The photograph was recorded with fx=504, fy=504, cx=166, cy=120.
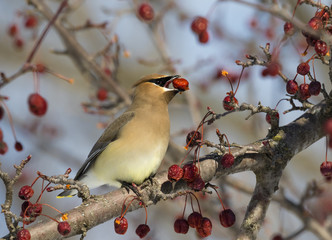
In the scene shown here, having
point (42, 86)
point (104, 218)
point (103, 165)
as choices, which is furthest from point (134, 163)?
point (42, 86)

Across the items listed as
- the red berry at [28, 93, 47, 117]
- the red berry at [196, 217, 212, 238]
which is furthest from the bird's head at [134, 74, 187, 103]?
the red berry at [196, 217, 212, 238]

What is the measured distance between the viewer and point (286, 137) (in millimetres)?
3146

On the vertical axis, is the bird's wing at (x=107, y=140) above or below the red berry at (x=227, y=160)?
above

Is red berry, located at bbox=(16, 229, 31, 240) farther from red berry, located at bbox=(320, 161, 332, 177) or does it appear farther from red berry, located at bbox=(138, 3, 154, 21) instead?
red berry, located at bbox=(138, 3, 154, 21)

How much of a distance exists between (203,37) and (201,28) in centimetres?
8

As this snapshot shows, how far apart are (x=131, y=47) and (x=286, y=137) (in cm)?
745

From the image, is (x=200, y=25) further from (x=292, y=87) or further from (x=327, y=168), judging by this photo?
(x=327, y=168)

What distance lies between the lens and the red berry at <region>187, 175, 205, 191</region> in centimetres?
299

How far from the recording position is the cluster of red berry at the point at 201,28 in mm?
3941

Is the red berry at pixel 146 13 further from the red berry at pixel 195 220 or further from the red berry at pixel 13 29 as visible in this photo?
the red berry at pixel 195 220

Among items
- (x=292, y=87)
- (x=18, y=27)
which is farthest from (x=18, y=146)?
(x=18, y=27)

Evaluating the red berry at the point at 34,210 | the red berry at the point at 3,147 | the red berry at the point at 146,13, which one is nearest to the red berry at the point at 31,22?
the red berry at the point at 146,13

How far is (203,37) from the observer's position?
3.98 meters

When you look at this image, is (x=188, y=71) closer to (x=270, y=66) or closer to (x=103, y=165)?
(x=103, y=165)
